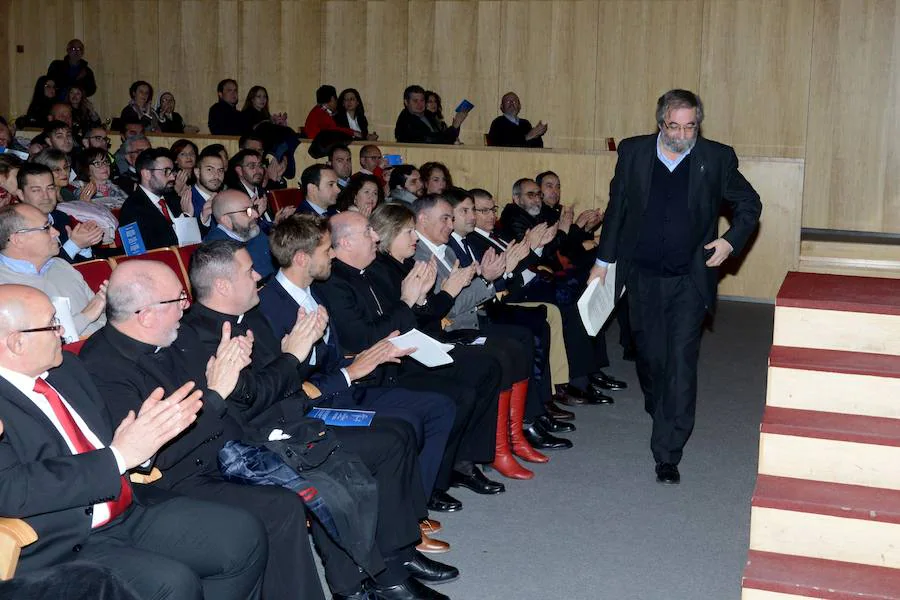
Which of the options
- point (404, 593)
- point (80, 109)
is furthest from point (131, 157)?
point (404, 593)

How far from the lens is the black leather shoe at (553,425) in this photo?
5543mm

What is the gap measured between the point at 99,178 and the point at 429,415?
3841 millimetres

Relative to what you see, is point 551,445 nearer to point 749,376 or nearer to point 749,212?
point 749,212

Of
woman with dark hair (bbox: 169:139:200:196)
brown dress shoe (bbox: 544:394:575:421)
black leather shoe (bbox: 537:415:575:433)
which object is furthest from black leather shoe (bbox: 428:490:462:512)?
woman with dark hair (bbox: 169:139:200:196)

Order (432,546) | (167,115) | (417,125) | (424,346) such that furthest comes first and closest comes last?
(167,115), (417,125), (424,346), (432,546)

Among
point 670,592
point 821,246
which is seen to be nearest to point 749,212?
point 670,592

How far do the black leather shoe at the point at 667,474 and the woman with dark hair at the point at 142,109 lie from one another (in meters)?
8.06

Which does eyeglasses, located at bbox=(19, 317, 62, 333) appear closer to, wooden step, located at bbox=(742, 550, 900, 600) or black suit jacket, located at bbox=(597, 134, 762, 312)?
wooden step, located at bbox=(742, 550, 900, 600)

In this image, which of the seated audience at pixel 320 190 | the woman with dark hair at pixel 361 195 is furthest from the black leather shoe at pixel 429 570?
the seated audience at pixel 320 190

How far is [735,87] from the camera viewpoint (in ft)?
36.1

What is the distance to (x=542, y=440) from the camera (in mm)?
5293

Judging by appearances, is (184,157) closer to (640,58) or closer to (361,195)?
(361,195)

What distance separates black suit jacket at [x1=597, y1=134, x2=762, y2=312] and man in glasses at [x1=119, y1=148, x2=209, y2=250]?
273 centimetres

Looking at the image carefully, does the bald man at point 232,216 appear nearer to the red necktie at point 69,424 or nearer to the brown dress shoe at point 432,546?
the brown dress shoe at point 432,546
